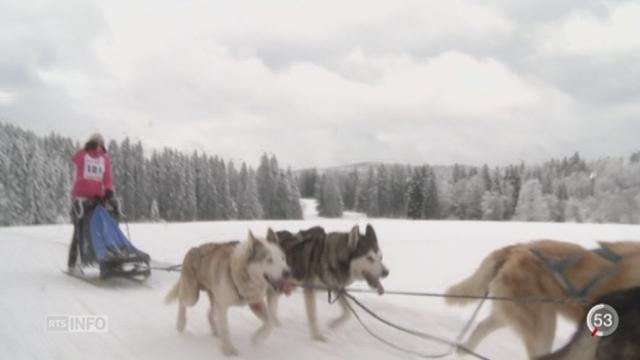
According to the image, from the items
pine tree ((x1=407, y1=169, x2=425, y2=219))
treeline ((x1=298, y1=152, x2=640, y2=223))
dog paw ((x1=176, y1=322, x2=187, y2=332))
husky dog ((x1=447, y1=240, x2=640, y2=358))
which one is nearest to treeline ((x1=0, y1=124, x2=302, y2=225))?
treeline ((x1=298, y1=152, x2=640, y2=223))

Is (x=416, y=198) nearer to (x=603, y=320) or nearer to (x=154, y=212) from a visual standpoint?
(x=154, y=212)

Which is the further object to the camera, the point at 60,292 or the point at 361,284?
the point at 361,284

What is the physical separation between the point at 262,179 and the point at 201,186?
8.30m

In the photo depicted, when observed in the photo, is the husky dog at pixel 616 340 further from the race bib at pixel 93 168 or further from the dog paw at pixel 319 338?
the race bib at pixel 93 168

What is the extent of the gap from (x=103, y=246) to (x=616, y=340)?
7.98 metres

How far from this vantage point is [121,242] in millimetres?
9094

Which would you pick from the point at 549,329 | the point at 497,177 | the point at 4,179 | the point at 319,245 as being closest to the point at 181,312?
the point at 319,245

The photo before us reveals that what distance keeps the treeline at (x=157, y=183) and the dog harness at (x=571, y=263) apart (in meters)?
50.9

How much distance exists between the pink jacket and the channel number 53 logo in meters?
8.52

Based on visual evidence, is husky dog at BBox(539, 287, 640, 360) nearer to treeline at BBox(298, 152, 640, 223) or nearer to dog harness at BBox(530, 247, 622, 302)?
dog harness at BBox(530, 247, 622, 302)

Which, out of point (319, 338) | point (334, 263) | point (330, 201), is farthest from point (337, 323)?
point (330, 201)

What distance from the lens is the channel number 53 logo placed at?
8.95 feet

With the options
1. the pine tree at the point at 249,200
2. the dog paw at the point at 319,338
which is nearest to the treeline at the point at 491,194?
the pine tree at the point at 249,200

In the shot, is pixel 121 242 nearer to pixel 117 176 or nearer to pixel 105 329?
pixel 105 329
